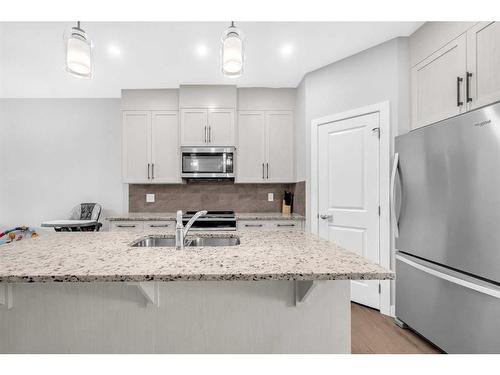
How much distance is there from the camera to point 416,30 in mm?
2473

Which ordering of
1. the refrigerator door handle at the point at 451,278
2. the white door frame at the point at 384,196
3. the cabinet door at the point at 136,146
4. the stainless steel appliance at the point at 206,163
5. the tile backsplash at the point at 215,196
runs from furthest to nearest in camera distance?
the tile backsplash at the point at 215,196 < the cabinet door at the point at 136,146 < the stainless steel appliance at the point at 206,163 < the white door frame at the point at 384,196 < the refrigerator door handle at the point at 451,278

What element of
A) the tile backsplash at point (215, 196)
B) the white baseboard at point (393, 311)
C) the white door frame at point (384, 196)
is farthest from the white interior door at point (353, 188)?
the tile backsplash at point (215, 196)

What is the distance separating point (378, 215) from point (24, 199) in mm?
4870

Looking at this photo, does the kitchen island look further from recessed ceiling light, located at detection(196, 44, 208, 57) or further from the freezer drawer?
recessed ceiling light, located at detection(196, 44, 208, 57)

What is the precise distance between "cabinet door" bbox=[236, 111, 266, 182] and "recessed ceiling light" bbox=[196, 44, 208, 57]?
1.01 metres

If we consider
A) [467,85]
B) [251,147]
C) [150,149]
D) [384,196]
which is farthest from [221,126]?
[467,85]

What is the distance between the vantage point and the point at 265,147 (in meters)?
3.81

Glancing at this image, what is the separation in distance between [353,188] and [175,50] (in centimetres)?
227

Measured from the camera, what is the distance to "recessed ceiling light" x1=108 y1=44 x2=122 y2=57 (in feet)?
9.09

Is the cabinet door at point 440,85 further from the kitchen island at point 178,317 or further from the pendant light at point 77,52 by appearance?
the pendant light at point 77,52

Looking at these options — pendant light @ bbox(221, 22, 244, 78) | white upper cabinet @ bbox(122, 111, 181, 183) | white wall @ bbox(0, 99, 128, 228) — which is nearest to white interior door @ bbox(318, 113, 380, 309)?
pendant light @ bbox(221, 22, 244, 78)

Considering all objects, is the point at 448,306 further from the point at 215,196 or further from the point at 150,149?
the point at 150,149

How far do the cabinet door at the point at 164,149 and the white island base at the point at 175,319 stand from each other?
2501 millimetres

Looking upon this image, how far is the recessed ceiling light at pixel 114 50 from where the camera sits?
2.77 metres
